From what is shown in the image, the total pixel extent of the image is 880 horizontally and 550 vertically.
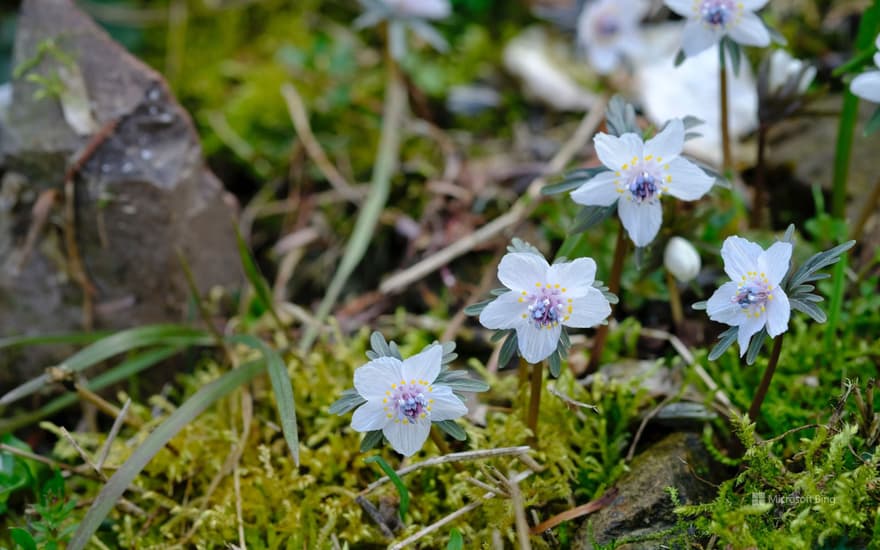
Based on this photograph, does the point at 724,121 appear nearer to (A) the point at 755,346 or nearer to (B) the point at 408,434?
(A) the point at 755,346

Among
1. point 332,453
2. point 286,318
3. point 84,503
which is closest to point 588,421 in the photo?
Answer: point 332,453

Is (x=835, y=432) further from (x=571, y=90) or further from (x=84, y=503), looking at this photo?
(x=571, y=90)

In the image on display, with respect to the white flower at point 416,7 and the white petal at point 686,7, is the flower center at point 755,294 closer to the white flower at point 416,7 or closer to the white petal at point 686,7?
the white petal at point 686,7

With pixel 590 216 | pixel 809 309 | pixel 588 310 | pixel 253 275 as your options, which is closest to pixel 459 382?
pixel 588 310

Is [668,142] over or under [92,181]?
over

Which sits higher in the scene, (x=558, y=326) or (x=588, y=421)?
(x=558, y=326)

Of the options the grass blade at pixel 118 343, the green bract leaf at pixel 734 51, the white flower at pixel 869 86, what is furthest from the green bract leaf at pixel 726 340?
the grass blade at pixel 118 343
